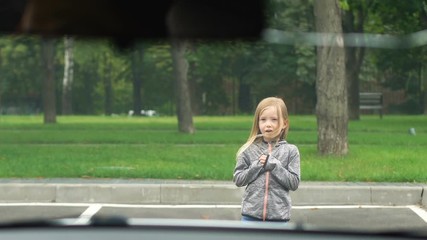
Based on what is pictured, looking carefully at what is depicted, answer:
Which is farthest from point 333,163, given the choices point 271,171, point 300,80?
point 300,80

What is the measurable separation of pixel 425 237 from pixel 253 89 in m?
0.53

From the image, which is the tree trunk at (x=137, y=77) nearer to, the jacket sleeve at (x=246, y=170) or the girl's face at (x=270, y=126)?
the girl's face at (x=270, y=126)

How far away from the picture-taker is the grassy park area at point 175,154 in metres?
11.0

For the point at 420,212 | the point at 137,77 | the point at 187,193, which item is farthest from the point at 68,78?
the point at 187,193

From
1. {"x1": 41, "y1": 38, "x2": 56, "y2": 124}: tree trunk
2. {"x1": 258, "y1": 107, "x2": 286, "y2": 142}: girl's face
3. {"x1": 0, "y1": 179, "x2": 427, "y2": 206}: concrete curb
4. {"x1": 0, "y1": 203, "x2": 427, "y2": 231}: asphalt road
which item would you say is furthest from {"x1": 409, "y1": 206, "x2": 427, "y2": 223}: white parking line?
{"x1": 41, "y1": 38, "x2": 56, "y2": 124}: tree trunk

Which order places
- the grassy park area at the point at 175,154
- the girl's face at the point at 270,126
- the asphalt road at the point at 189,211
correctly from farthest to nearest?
the grassy park area at the point at 175,154 < the asphalt road at the point at 189,211 < the girl's face at the point at 270,126

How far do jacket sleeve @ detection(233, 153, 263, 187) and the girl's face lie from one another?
16 cm

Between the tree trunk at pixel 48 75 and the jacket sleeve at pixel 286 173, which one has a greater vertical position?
the tree trunk at pixel 48 75

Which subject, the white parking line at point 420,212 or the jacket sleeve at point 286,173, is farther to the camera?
the white parking line at point 420,212

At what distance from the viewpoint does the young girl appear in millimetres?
4297

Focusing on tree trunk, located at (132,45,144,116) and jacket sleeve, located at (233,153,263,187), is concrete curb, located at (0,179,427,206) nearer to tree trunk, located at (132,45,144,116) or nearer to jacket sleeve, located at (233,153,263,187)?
jacket sleeve, located at (233,153,263,187)

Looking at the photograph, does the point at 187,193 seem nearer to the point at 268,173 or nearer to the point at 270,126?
the point at 268,173

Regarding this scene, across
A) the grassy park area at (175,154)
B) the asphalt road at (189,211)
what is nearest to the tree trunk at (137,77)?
the grassy park area at (175,154)

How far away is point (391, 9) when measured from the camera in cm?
191
